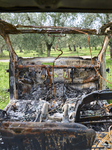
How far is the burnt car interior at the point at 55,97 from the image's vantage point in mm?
1271

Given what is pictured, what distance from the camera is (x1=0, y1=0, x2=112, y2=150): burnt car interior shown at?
4.17 feet

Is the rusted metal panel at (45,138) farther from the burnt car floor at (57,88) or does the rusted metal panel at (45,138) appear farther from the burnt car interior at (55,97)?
the burnt car floor at (57,88)

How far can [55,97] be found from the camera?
3092mm

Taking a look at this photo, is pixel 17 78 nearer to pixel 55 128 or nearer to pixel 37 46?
pixel 55 128

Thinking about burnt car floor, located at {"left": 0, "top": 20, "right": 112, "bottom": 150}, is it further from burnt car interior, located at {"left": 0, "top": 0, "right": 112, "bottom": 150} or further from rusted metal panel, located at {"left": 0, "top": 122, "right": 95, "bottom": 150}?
rusted metal panel, located at {"left": 0, "top": 122, "right": 95, "bottom": 150}

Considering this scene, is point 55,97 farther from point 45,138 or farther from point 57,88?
point 45,138

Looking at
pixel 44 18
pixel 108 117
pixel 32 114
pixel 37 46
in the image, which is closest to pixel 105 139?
pixel 108 117

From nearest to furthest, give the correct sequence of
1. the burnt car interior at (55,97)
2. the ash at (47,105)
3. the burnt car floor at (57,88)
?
the burnt car interior at (55,97) < the burnt car floor at (57,88) < the ash at (47,105)

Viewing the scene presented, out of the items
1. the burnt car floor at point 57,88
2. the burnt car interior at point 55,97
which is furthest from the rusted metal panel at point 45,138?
the burnt car floor at point 57,88

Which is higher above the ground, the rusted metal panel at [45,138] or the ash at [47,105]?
the rusted metal panel at [45,138]

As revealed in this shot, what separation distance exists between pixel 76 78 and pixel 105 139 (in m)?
2.48

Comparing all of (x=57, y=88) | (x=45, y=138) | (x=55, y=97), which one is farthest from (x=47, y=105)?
(x=45, y=138)

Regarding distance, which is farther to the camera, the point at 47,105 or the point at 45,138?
the point at 47,105

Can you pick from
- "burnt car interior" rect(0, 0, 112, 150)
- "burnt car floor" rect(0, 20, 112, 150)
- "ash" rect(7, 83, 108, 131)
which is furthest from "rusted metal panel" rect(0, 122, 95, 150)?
"ash" rect(7, 83, 108, 131)
